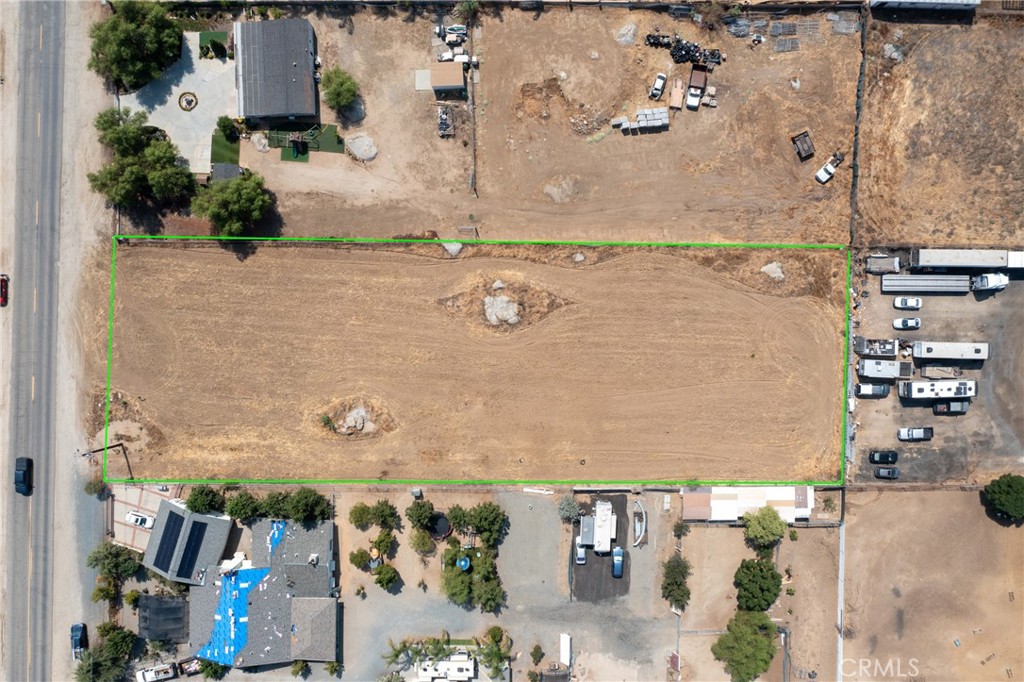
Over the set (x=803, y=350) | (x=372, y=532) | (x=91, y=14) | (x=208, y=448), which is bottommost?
(x=372, y=532)

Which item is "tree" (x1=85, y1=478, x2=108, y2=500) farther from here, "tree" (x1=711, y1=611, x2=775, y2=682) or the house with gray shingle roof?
"tree" (x1=711, y1=611, x2=775, y2=682)

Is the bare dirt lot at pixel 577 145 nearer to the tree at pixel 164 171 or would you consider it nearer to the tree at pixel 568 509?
the tree at pixel 164 171

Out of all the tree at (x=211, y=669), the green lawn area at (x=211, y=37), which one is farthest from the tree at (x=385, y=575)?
the green lawn area at (x=211, y=37)

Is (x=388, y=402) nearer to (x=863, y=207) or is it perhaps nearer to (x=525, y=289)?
(x=525, y=289)

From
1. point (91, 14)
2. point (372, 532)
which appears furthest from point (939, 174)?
point (91, 14)

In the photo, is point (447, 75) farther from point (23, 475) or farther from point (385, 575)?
point (23, 475)
